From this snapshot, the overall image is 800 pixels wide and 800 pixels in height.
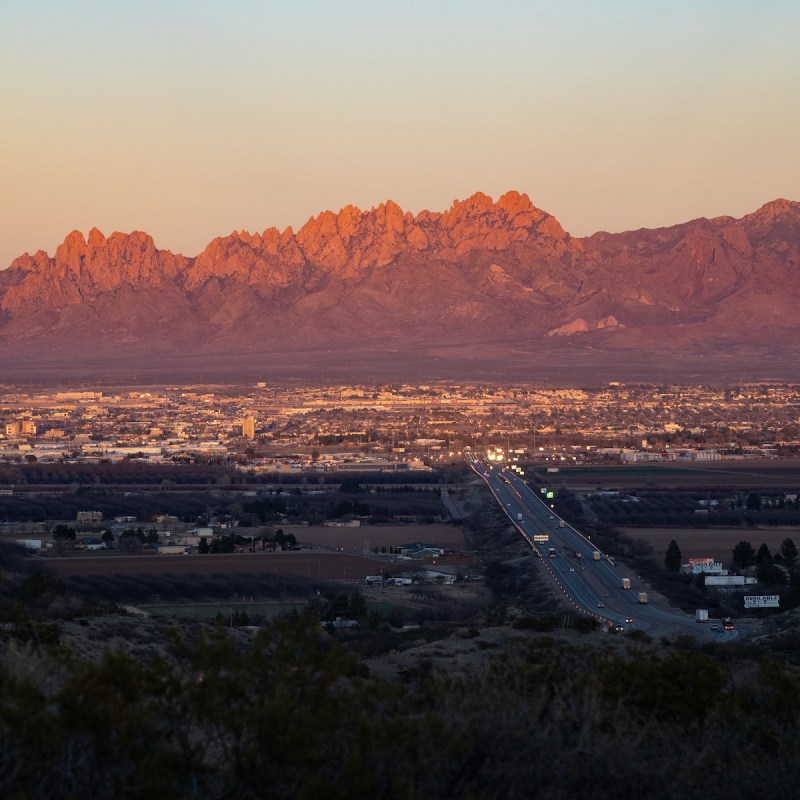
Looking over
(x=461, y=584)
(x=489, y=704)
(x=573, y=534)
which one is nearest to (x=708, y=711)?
(x=489, y=704)

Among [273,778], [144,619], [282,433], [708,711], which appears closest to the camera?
[273,778]

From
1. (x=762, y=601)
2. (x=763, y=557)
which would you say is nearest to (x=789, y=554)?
(x=763, y=557)

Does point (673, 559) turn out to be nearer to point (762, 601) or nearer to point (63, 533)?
point (762, 601)

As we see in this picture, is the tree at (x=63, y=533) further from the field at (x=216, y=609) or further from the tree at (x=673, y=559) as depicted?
the tree at (x=673, y=559)

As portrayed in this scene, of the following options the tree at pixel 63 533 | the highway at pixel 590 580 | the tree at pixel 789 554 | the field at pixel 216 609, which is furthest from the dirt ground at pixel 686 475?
the field at pixel 216 609

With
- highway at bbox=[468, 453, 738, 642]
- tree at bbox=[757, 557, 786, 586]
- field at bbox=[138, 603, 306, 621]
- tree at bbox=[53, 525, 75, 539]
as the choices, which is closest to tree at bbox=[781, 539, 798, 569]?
tree at bbox=[757, 557, 786, 586]

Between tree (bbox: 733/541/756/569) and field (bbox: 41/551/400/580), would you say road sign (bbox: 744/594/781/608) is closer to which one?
tree (bbox: 733/541/756/569)

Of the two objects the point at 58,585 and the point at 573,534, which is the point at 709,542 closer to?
the point at 573,534
